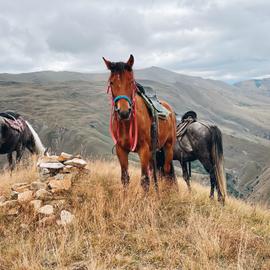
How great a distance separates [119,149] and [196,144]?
4.26m

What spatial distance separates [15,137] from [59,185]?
6.31 metres

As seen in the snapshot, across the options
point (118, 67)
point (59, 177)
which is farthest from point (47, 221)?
point (118, 67)

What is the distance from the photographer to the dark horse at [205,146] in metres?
10.1

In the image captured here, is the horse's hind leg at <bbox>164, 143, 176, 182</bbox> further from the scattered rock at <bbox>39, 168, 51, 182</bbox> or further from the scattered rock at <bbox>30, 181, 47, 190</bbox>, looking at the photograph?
the scattered rock at <bbox>30, 181, 47, 190</bbox>

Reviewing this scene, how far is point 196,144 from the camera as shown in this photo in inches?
410

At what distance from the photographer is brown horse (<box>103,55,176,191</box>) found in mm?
5988

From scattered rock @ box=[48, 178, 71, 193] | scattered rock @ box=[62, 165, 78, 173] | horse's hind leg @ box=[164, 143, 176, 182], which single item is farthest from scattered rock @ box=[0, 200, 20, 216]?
horse's hind leg @ box=[164, 143, 176, 182]

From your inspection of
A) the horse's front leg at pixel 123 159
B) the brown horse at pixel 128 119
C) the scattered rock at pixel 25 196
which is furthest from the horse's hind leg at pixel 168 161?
the scattered rock at pixel 25 196

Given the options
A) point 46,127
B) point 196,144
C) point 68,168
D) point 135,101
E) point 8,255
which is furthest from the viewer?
point 46,127

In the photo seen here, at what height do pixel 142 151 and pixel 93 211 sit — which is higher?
pixel 142 151

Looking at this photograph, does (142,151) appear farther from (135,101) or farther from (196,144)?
(196,144)

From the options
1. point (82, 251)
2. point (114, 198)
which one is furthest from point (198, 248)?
point (114, 198)

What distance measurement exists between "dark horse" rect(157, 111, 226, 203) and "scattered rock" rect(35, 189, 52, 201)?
4.89 m

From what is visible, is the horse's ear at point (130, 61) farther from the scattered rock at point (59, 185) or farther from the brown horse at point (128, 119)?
the scattered rock at point (59, 185)
